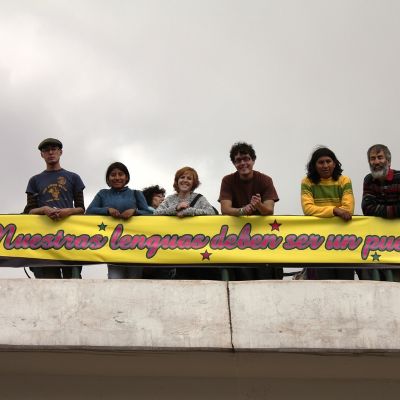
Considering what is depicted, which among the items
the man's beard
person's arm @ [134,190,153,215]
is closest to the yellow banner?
person's arm @ [134,190,153,215]

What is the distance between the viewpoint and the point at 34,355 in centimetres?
479

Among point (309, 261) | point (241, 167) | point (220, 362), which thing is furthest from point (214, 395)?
point (241, 167)

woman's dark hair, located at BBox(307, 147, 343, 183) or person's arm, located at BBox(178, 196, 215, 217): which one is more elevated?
woman's dark hair, located at BBox(307, 147, 343, 183)

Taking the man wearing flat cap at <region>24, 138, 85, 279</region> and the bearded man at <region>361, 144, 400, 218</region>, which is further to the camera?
the man wearing flat cap at <region>24, 138, 85, 279</region>

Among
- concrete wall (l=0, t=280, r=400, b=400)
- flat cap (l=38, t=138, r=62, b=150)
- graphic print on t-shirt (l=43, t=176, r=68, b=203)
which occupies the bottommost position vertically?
concrete wall (l=0, t=280, r=400, b=400)

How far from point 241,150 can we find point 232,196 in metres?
0.42

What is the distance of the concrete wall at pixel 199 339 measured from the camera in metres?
4.66

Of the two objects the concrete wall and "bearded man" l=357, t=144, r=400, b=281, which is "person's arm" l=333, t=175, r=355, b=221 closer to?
"bearded man" l=357, t=144, r=400, b=281

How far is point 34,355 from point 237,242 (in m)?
1.86

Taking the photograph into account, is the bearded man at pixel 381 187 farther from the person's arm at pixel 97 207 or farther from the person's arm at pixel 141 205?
the person's arm at pixel 97 207

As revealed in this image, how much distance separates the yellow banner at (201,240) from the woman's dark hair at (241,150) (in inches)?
23.3

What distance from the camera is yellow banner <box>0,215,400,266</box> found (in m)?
5.42

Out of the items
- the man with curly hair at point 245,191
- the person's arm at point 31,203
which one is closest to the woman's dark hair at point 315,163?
the man with curly hair at point 245,191

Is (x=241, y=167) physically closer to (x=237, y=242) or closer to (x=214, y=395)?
(x=237, y=242)
